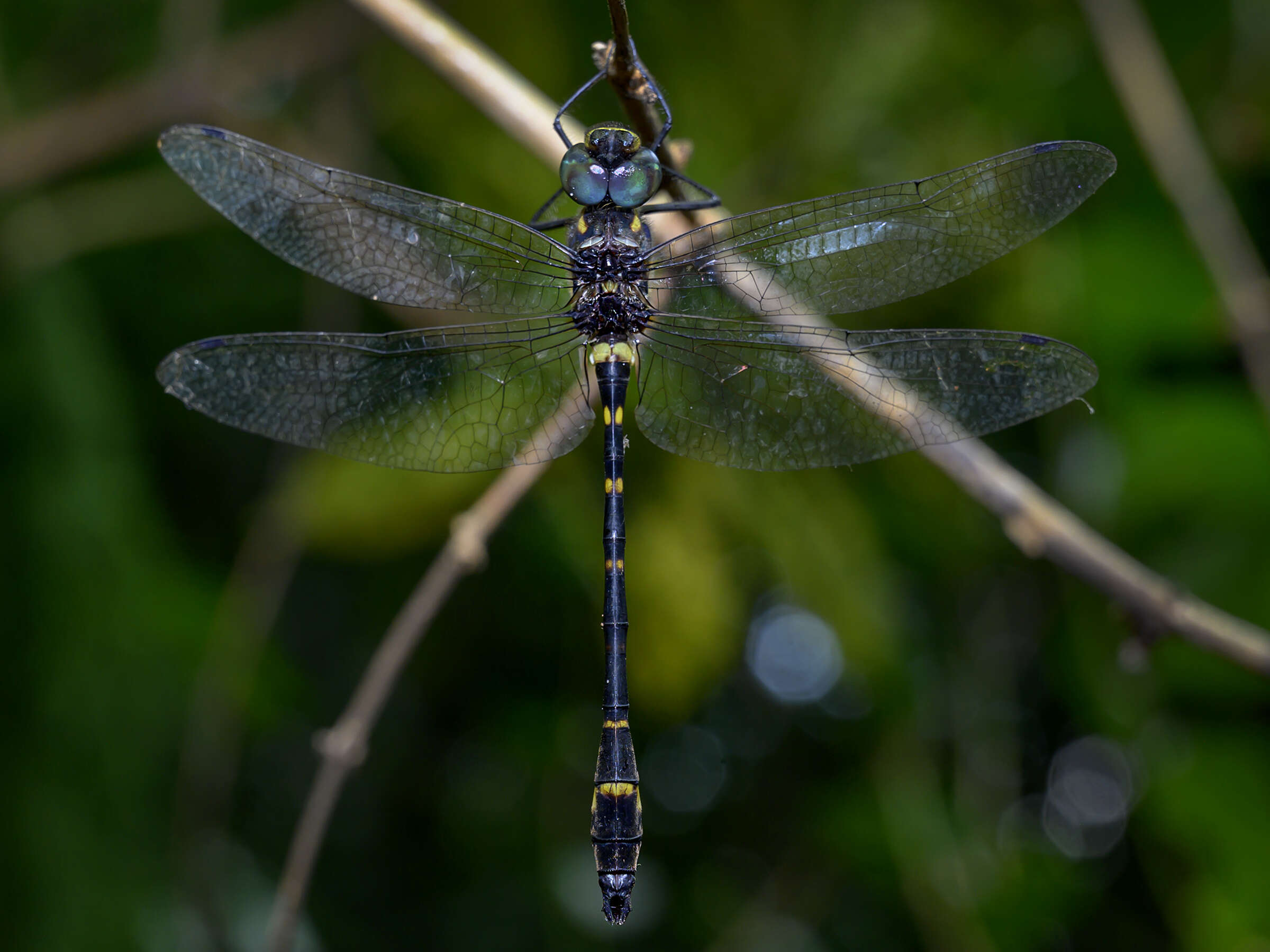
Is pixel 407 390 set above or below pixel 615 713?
above

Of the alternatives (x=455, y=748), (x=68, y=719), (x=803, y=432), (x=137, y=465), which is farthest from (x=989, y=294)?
(x=68, y=719)

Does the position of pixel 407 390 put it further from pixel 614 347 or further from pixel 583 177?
pixel 583 177

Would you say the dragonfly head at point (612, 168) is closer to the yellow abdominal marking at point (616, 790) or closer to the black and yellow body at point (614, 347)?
the black and yellow body at point (614, 347)

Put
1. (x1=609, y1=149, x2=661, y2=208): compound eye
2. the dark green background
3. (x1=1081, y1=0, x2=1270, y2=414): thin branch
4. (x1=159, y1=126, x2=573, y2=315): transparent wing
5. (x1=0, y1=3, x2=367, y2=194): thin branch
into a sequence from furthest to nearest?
(x1=0, y1=3, x2=367, y2=194): thin branch < the dark green background < (x1=1081, y1=0, x2=1270, y2=414): thin branch < (x1=159, y1=126, x2=573, y2=315): transparent wing < (x1=609, y1=149, x2=661, y2=208): compound eye

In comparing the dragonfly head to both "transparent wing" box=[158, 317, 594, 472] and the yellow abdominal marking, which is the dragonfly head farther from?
the yellow abdominal marking

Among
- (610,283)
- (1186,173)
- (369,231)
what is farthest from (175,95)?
(1186,173)

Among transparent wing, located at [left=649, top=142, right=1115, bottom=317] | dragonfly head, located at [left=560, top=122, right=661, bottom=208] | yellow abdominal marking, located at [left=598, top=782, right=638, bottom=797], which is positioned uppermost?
dragonfly head, located at [left=560, top=122, right=661, bottom=208]

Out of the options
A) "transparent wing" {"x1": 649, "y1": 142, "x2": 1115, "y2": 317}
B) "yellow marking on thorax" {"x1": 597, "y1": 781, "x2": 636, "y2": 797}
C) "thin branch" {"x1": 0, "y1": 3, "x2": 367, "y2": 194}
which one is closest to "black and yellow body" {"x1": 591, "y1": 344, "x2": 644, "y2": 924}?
"yellow marking on thorax" {"x1": 597, "y1": 781, "x2": 636, "y2": 797}
